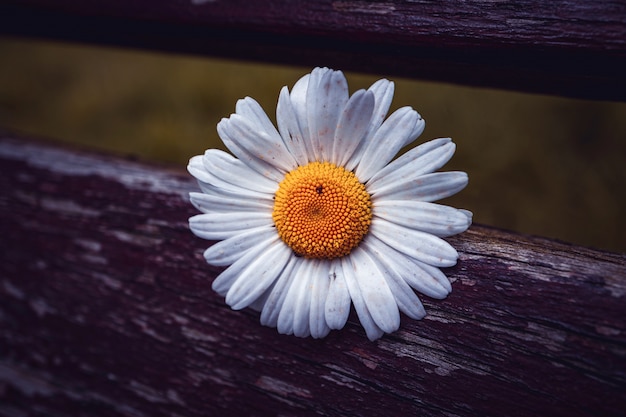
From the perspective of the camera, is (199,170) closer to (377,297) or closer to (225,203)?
(225,203)

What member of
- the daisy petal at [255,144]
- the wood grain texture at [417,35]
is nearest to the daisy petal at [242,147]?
the daisy petal at [255,144]

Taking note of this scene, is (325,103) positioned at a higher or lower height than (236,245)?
higher

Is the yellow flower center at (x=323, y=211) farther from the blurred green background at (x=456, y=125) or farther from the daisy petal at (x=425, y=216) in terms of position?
the blurred green background at (x=456, y=125)

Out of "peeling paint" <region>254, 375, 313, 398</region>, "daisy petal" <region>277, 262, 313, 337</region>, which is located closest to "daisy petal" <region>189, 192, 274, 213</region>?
"daisy petal" <region>277, 262, 313, 337</region>

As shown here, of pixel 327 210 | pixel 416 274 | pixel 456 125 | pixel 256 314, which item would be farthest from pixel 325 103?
pixel 456 125

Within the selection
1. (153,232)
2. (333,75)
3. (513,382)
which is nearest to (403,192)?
(333,75)
